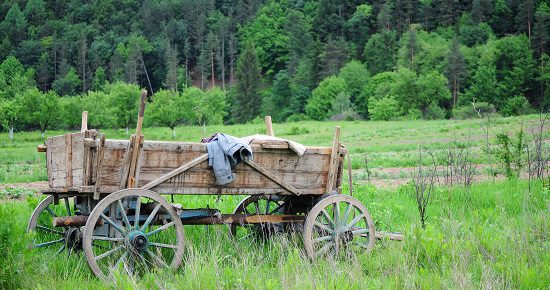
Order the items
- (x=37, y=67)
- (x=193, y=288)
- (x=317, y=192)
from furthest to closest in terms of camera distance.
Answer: (x=37, y=67)
(x=317, y=192)
(x=193, y=288)

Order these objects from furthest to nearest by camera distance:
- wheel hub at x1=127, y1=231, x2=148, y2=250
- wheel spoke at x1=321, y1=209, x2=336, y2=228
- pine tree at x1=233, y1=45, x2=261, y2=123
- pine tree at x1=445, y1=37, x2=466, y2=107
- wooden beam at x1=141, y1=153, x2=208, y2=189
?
pine tree at x1=233, y1=45, x2=261, y2=123, pine tree at x1=445, y1=37, x2=466, y2=107, wheel spoke at x1=321, y1=209, x2=336, y2=228, wooden beam at x1=141, y1=153, x2=208, y2=189, wheel hub at x1=127, y1=231, x2=148, y2=250

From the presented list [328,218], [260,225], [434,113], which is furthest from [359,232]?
[434,113]

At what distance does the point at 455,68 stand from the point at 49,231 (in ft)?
304

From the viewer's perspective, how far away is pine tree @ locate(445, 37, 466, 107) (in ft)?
307

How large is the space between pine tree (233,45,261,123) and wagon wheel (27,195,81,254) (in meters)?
101

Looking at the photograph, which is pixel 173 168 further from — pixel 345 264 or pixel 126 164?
pixel 345 264

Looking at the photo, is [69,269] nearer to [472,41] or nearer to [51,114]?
[51,114]

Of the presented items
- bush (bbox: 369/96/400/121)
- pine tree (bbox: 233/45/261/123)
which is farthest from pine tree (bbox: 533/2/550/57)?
pine tree (bbox: 233/45/261/123)

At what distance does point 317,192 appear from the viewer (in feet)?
24.6

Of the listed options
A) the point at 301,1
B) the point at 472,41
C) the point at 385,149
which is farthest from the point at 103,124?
the point at 301,1

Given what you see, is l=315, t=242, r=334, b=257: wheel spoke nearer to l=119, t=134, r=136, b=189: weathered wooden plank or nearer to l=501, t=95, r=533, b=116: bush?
l=119, t=134, r=136, b=189: weathered wooden plank

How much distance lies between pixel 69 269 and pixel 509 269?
4.47m

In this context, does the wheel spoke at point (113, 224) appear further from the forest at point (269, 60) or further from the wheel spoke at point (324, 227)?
the forest at point (269, 60)

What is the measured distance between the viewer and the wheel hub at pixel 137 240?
6.13m
